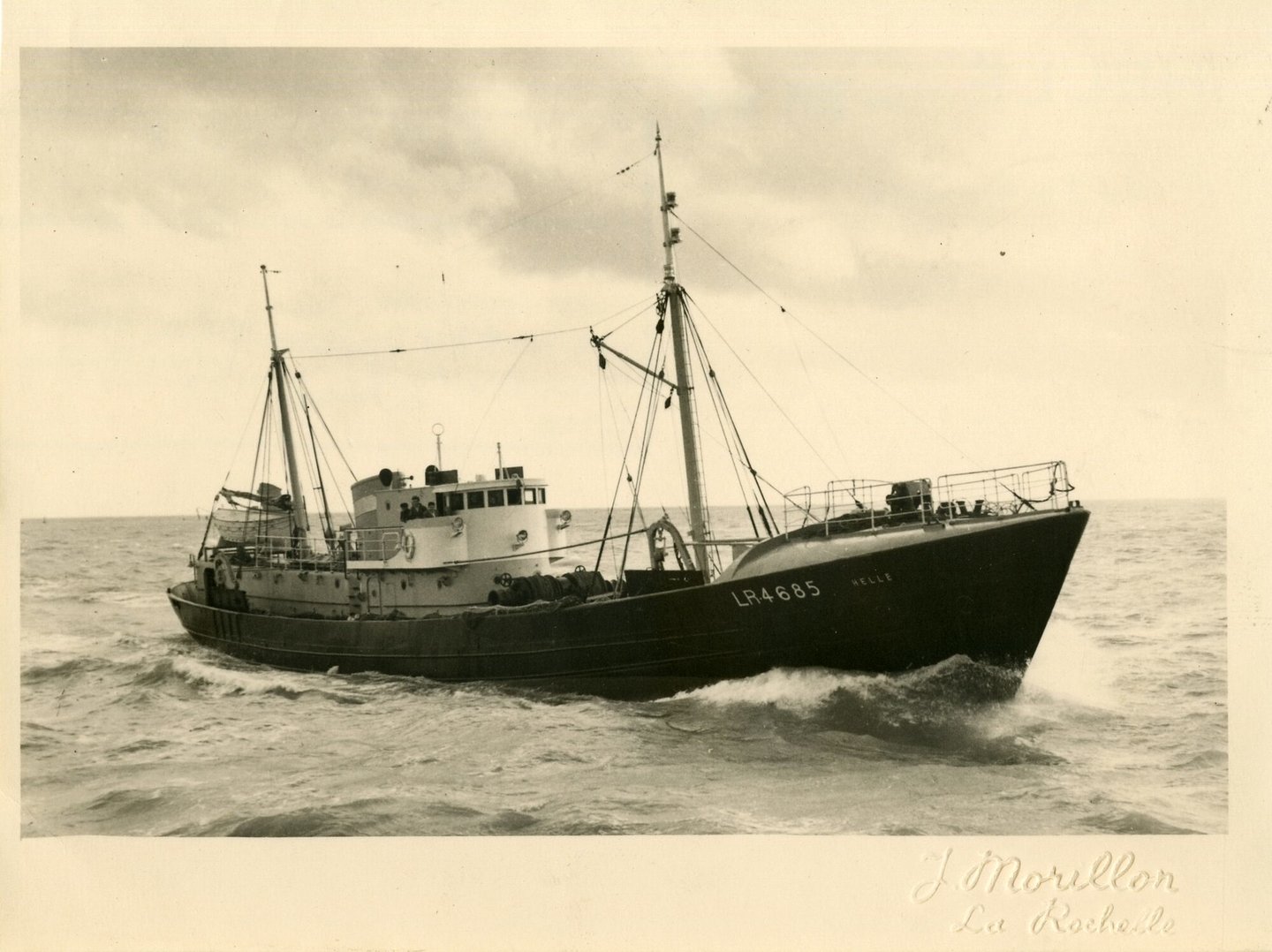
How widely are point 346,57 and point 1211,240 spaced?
836 centimetres

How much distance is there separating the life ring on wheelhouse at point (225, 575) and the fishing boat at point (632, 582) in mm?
45

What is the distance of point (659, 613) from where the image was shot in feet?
36.9

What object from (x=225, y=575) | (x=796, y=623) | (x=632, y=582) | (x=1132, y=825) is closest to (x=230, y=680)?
(x=225, y=575)

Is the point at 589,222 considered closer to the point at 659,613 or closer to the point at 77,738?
the point at 659,613

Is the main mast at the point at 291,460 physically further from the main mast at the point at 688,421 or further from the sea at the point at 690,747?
the main mast at the point at 688,421

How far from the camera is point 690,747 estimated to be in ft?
30.7

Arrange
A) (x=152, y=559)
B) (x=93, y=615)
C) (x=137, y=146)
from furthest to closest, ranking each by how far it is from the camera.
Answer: (x=152, y=559) → (x=93, y=615) → (x=137, y=146)

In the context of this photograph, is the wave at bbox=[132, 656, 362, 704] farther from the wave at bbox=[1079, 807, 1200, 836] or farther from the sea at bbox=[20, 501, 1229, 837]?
the wave at bbox=[1079, 807, 1200, 836]

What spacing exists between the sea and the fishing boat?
1.55ft

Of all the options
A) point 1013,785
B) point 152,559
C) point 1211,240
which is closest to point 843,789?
point 1013,785

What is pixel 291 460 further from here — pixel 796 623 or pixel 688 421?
pixel 796 623

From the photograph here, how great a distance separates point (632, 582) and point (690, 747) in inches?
113

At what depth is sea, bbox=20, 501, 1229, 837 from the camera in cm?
778

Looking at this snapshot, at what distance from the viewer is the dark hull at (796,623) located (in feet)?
31.9
